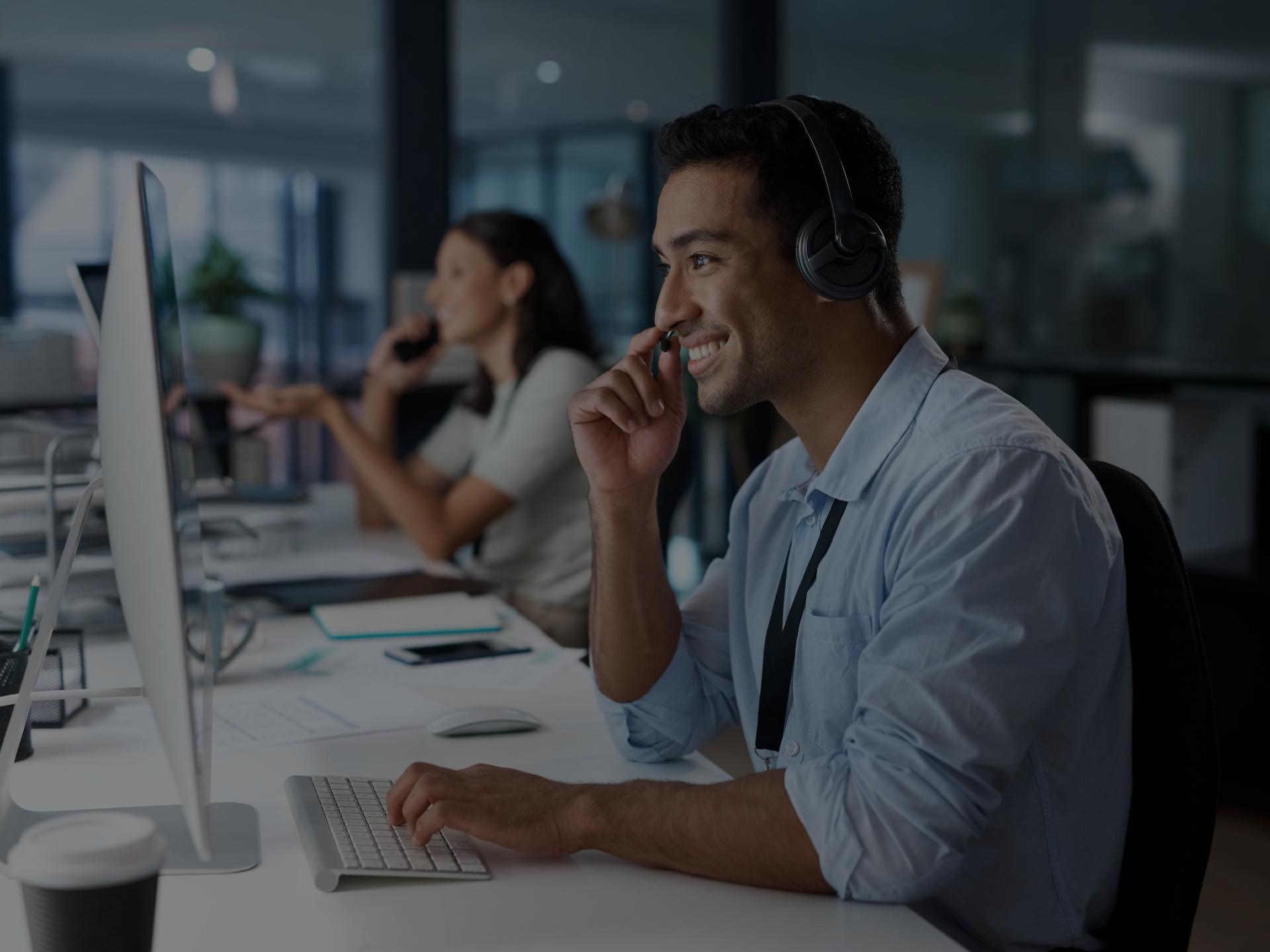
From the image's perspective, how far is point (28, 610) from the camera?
136 cm

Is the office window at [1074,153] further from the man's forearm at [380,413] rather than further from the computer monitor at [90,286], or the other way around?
the computer monitor at [90,286]

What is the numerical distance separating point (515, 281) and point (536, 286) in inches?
1.8

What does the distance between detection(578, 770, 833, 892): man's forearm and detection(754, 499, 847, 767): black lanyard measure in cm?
23

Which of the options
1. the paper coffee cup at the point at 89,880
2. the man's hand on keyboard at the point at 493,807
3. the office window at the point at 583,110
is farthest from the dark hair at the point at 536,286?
the office window at the point at 583,110

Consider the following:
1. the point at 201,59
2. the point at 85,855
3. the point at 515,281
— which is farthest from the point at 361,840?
the point at 201,59

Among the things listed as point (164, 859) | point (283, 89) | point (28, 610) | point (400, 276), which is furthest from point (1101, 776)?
point (283, 89)

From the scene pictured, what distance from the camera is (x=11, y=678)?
126cm

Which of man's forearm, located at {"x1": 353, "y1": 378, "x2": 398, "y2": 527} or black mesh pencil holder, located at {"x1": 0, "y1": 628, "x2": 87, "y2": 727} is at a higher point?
man's forearm, located at {"x1": 353, "y1": 378, "x2": 398, "y2": 527}

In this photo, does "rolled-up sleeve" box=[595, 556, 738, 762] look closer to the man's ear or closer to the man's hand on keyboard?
the man's hand on keyboard

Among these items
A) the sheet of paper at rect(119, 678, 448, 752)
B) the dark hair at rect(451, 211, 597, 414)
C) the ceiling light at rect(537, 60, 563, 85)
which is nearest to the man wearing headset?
the sheet of paper at rect(119, 678, 448, 752)

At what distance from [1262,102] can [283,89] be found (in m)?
5.75

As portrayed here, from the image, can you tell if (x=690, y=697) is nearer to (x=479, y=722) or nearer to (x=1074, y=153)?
(x=479, y=722)

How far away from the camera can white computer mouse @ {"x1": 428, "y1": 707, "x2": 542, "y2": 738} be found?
138 cm

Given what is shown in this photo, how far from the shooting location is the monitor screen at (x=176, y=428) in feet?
2.48
